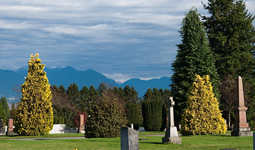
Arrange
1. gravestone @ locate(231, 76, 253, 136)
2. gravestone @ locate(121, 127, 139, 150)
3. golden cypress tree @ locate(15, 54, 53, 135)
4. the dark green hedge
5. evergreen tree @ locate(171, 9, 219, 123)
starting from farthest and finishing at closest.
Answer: the dark green hedge
evergreen tree @ locate(171, 9, 219, 123)
golden cypress tree @ locate(15, 54, 53, 135)
gravestone @ locate(231, 76, 253, 136)
gravestone @ locate(121, 127, 139, 150)

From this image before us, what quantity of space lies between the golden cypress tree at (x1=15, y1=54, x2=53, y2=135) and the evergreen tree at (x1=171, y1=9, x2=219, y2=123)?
14809 mm

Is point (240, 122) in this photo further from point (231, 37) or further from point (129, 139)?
point (231, 37)

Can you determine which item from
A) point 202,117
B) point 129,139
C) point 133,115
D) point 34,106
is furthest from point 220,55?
point 129,139

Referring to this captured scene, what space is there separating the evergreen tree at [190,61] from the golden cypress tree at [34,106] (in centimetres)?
1481

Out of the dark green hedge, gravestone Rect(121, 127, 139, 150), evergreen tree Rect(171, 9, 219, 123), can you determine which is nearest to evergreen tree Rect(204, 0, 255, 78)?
evergreen tree Rect(171, 9, 219, 123)

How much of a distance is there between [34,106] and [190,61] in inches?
696

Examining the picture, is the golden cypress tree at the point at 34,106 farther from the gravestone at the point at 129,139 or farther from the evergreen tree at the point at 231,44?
the gravestone at the point at 129,139

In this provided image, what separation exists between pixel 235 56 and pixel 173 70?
30.3ft

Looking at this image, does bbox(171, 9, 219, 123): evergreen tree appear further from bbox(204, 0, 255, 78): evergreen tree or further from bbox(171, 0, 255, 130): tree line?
bbox(204, 0, 255, 78): evergreen tree

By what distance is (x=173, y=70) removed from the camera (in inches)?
1874

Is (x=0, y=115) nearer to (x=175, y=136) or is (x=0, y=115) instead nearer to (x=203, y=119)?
(x=203, y=119)

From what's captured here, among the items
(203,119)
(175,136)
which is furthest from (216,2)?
(175,136)

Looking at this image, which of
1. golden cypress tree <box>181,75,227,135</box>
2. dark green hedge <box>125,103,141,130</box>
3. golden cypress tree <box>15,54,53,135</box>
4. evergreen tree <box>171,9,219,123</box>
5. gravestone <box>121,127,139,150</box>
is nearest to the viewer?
gravestone <box>121,127,139,150</box>

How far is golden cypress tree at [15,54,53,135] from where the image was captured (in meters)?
38.6
